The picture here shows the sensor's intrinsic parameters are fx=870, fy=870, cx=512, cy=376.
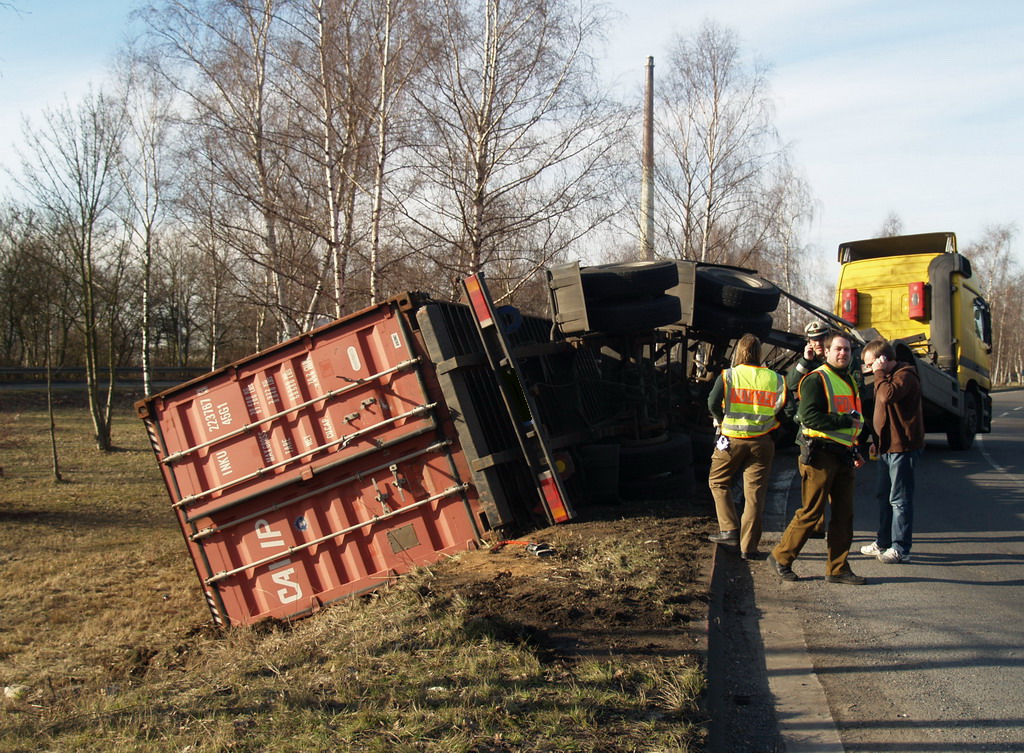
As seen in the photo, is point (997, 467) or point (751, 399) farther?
point (997, 467)

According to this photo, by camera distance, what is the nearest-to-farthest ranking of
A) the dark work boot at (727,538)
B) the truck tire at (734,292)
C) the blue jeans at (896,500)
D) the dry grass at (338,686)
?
the dry grass at (338,686) < the blue jeans at (896,500) < the dark work boot at (727,538) < the truck tire at (734,292)

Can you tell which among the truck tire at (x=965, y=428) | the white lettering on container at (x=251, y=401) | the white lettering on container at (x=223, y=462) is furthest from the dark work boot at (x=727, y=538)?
the truck tire at (x=965, y=428)

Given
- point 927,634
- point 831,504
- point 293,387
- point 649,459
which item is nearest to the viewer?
point 927,634

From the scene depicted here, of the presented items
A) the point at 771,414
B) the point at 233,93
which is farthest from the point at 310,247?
the point at 771,414

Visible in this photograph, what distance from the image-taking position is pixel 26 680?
6652 millimetres

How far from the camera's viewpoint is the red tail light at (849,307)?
49.7 feet

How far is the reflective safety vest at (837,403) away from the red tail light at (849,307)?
9602 millimetres

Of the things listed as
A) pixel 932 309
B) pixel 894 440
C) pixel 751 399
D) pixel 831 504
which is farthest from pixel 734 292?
pixel 932 309

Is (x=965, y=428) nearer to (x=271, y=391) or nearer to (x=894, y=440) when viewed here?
(x=894, y=440)

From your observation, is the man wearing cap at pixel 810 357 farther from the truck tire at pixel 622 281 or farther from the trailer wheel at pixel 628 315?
the truck tire at pixel 622 281

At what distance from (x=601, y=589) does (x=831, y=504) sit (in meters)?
1.78

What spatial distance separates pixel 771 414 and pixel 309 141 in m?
12.2

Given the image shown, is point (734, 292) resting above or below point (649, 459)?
above

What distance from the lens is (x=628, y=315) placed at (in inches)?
320
